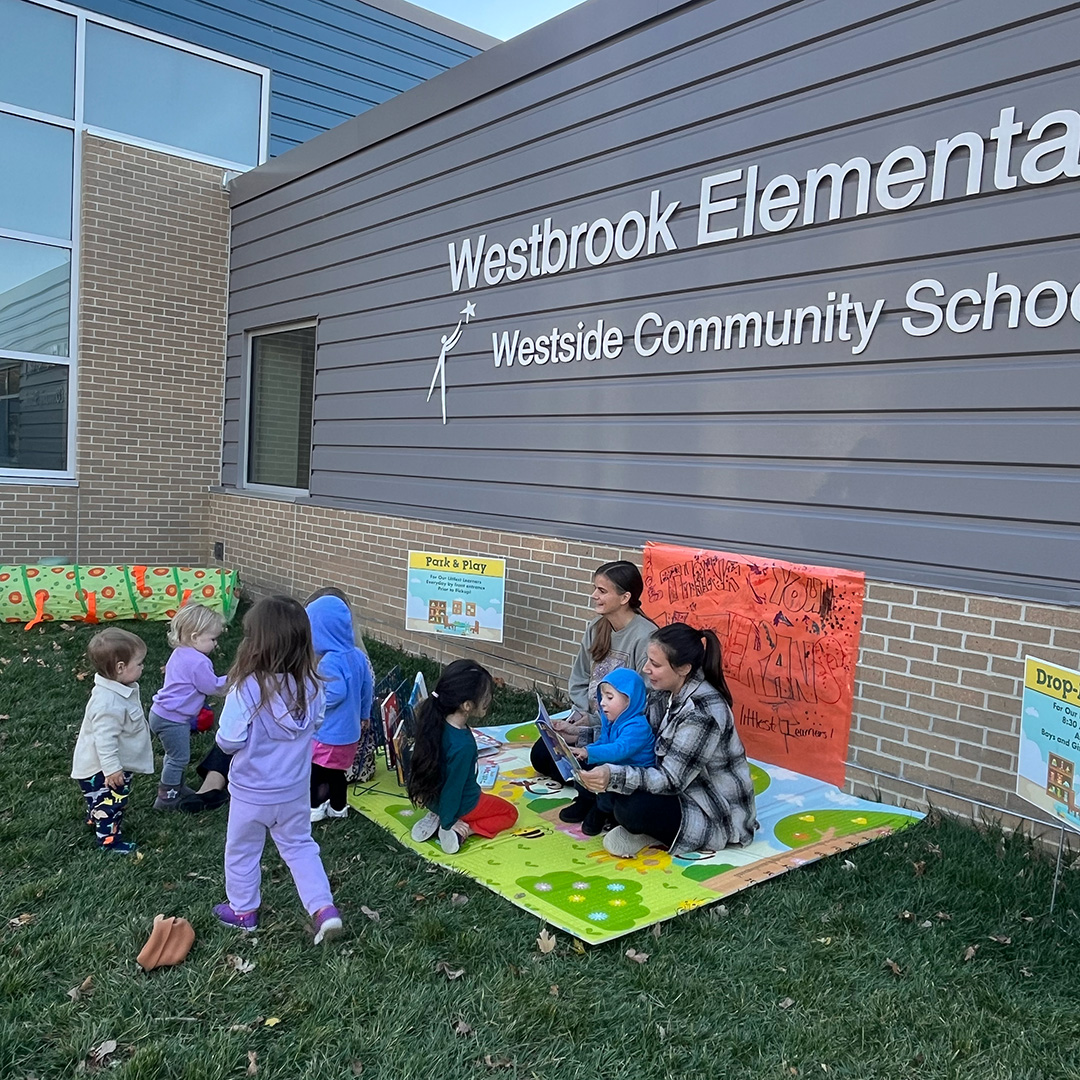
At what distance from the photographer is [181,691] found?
188 inches

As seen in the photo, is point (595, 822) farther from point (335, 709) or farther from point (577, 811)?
point (335, 709)

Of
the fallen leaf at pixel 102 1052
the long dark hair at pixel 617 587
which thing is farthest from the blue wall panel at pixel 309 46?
the fallen leaf at pixel 102 1052

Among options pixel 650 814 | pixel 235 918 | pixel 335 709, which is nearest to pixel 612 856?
pixel 650 814

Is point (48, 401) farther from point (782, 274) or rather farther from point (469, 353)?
point (782, 274)

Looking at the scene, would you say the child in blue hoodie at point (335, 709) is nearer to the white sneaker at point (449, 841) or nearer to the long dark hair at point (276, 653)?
the white sneaker at point (449, 841)

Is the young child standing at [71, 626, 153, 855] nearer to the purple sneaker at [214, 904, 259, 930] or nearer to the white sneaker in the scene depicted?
the purple sneaker at [214, 904, 259, 930]

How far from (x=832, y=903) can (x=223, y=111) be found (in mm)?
11660

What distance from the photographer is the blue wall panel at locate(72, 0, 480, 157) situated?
1281 cm

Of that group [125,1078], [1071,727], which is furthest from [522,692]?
[125,1078]

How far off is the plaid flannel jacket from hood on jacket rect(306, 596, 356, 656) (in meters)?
1.53

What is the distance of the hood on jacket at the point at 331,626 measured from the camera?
465cm

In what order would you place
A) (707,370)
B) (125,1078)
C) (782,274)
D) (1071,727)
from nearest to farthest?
(125,1078) → (1071,727) → (782,274) → (707,370)

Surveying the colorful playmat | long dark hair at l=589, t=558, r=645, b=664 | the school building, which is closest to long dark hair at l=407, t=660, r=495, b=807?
the colorful playmat

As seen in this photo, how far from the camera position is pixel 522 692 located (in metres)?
7.07
